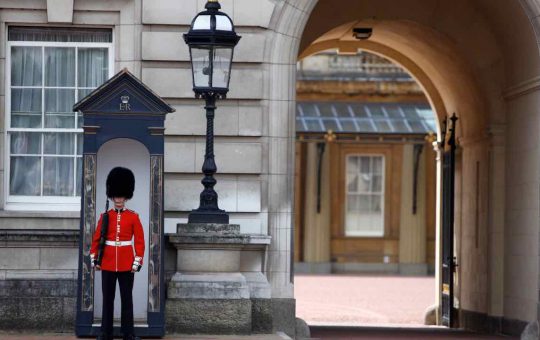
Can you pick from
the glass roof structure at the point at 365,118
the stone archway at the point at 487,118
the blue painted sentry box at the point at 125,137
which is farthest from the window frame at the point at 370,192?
the blue painted sentry box at the point at 125,137

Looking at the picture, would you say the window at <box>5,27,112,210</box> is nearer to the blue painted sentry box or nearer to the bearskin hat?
the blue painted sentry box

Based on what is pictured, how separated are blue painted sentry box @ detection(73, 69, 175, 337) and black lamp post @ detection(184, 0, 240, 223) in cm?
54

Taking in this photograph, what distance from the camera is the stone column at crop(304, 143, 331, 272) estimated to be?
38625 mm

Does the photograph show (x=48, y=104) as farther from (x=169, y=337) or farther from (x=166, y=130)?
(x=169, y=337)

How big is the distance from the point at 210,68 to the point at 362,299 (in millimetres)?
15015

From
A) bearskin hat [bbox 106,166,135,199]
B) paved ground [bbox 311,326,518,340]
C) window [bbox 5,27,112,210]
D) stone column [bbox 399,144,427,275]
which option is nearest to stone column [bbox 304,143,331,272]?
stone column [bbox 399,144,427,275]

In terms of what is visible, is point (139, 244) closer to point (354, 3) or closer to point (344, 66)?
point (354, 3)

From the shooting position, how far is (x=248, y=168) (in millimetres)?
15148

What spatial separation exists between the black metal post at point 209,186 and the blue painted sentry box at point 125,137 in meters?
0.53

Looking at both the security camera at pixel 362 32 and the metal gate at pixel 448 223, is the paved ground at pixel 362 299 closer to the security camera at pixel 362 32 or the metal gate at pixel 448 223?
the metal gate at pixel 448 223

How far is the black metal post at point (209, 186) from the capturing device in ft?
46.6

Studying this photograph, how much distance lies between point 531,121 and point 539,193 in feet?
3.31

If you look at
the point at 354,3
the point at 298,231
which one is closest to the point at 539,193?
the point at 354,3

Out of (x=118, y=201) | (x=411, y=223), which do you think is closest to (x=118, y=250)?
(x=118, y=201)
